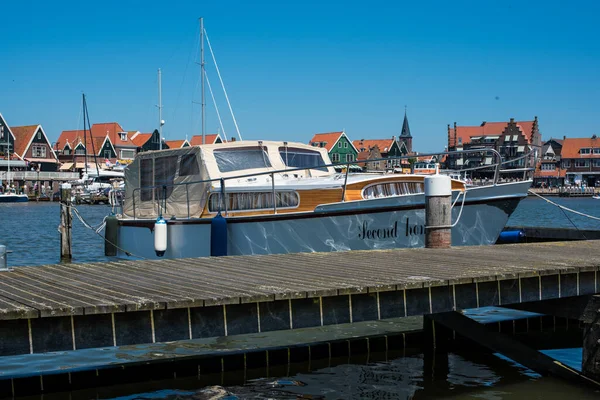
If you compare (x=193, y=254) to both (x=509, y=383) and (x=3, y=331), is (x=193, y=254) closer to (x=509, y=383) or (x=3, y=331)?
(x=509, y=383)

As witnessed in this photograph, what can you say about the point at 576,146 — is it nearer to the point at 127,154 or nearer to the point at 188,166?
the point at 127,154

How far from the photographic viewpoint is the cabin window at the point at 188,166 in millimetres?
17422

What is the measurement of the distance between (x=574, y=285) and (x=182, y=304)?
487 cm

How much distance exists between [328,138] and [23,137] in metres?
48.5

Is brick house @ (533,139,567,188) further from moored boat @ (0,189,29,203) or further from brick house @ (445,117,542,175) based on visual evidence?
moored boat @ (0,189,29,203)

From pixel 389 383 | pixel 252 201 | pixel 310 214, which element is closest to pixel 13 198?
pixel 252 201

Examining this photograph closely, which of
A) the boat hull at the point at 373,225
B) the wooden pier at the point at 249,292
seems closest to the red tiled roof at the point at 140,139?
the boat hull at the point at 373,225

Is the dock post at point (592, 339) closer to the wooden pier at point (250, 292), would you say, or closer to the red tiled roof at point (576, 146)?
the wooden pier at point (250, 292)

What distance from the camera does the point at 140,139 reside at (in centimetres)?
11712

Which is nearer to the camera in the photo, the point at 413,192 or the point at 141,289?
the point at 141,289

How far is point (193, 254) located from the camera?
54.9ft

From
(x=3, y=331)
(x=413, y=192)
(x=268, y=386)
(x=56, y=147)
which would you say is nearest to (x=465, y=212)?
(x=413, y=192)

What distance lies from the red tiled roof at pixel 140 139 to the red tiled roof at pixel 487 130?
52.8m

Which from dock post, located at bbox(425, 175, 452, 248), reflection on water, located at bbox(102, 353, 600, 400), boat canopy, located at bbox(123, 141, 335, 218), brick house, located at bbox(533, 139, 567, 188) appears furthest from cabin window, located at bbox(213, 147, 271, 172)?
brick house, located at bbox(533, 139, 567, 188)
